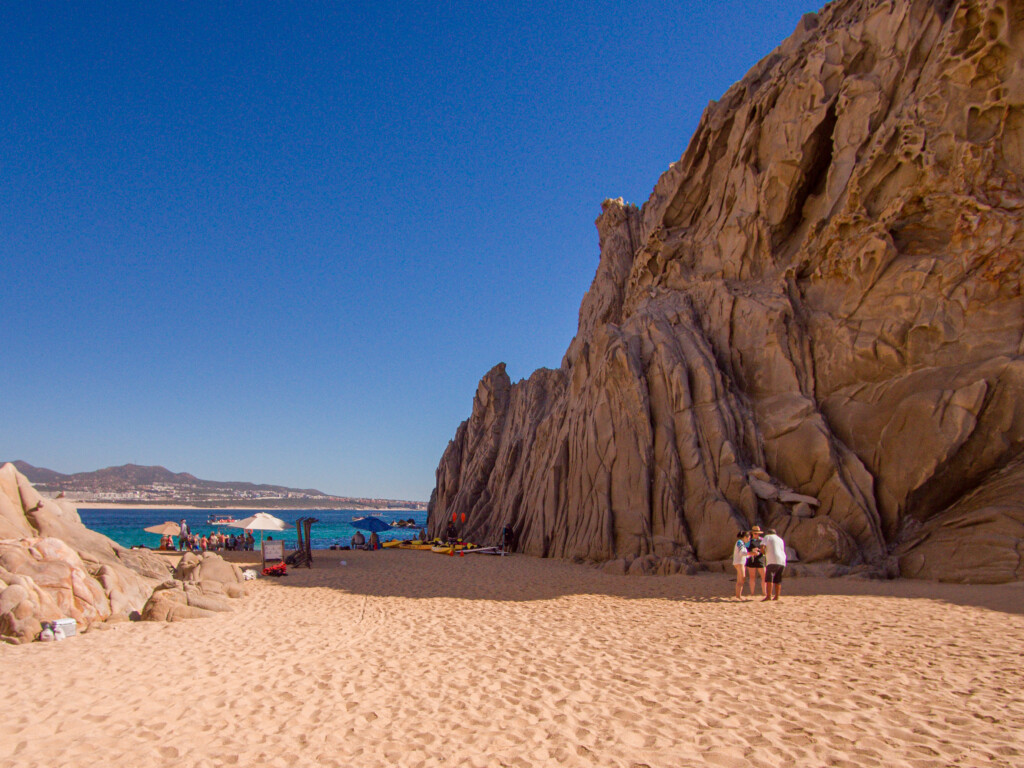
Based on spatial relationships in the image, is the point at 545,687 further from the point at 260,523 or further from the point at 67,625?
the point at 260,523

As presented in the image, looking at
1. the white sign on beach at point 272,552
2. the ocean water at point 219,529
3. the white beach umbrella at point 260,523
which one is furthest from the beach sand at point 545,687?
the ocean water at point 219,529

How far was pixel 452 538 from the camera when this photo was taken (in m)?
30.2

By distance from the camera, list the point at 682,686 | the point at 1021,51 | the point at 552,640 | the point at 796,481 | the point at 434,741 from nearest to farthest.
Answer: the point at 434,741
the point at 682,686
the point at 552,640
the point at 1021,51
the point at 796,481

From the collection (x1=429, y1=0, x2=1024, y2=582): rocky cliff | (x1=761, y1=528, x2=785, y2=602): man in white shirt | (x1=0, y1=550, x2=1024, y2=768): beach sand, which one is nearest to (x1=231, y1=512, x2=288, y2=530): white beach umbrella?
(x1=429, y1=0, x2=1024, y2=582): rocky cliff

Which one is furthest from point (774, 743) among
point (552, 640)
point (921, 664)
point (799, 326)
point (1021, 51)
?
point (1021, 51)

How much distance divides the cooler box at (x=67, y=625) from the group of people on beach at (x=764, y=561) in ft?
43.0

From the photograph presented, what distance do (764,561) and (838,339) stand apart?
999cm

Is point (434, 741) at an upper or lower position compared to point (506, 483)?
lower

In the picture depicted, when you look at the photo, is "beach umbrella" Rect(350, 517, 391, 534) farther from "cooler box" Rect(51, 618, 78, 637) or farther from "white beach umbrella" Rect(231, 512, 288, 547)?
"cooler box" Rect(51, 618, 78, 637)

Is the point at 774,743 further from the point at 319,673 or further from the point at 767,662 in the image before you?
the point at 319,673

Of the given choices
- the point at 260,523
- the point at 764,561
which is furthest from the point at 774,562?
the point at 260,523

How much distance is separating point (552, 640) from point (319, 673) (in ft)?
12.0

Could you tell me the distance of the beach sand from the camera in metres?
5.18

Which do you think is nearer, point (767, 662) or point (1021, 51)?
point (767, 662)
